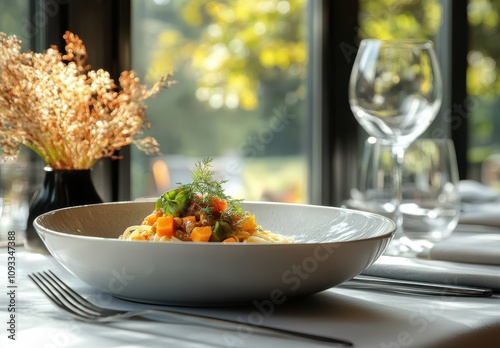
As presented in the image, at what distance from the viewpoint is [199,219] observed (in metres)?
0.97

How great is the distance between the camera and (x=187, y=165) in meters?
1.99

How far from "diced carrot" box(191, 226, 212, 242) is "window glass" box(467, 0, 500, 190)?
2087mm

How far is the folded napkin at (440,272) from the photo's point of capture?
1018 millimetres

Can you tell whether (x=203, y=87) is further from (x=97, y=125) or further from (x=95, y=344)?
(x=95, y=344)

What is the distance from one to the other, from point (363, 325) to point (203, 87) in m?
1.34

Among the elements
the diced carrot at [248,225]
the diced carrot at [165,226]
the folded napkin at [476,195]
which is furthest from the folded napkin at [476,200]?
the diced carrot at [165,226]

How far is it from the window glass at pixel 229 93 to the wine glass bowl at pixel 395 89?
1.88 ft

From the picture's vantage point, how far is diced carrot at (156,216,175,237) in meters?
0.95

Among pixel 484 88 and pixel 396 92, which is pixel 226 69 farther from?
pixel 484 88

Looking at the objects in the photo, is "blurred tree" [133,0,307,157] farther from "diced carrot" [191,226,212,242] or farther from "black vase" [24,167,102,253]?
"diced carrot" [191,226,212,242]

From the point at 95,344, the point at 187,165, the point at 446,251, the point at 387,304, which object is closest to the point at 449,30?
the point at 187,165

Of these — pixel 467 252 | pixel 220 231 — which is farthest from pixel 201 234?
pixel 467 252

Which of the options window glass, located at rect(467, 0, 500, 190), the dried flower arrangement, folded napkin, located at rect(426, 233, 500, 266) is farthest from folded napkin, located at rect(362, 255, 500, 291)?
window glass, located at rect(467, 0, 500, 190)

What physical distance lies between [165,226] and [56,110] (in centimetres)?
37
